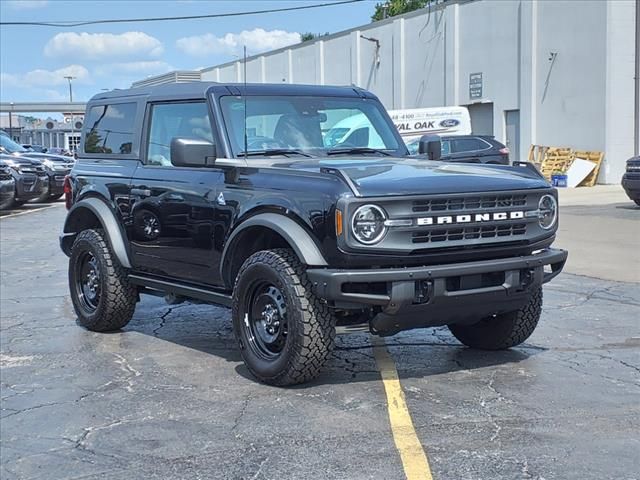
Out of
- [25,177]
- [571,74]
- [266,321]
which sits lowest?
[266,321]

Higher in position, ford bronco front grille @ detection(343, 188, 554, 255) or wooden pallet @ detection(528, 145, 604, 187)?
wooden pallet @ detection(528, 145, 604, 187)

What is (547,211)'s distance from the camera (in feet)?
18.7

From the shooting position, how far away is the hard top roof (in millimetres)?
6562

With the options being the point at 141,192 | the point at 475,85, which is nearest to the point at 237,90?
the point at 141,192

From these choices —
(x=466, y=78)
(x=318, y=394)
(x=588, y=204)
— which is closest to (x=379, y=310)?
(x=318, y=394)

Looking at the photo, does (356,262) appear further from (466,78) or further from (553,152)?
(466,78)

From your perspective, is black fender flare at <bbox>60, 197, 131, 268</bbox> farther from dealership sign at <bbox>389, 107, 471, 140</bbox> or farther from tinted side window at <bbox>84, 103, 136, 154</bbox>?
dealership sign at <bbox>389, 107, 471, 140</bbox>

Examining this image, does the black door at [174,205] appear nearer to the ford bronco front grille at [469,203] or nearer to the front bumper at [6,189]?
the ford bronco front grille at [469,203]

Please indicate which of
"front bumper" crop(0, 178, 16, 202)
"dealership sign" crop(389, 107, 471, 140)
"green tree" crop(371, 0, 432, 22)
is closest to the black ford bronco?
"front bumper" crop(0, 178, 16, 202)

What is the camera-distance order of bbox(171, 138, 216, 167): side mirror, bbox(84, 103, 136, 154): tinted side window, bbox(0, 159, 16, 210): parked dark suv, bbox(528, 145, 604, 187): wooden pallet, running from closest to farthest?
bbox(171, 138, 216, 167): side mirror
bbox(84, 103, 136, 154): tinted side window
bbox(0, 159, 16, 210): parked dark suv
bbox(528, 145, 604, 187): wooden pallet

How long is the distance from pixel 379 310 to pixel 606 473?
1.66m

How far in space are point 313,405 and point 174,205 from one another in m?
2.08

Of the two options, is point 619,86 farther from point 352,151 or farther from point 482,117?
point 352,151

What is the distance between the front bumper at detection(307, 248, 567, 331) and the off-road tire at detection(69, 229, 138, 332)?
8.74 ft
